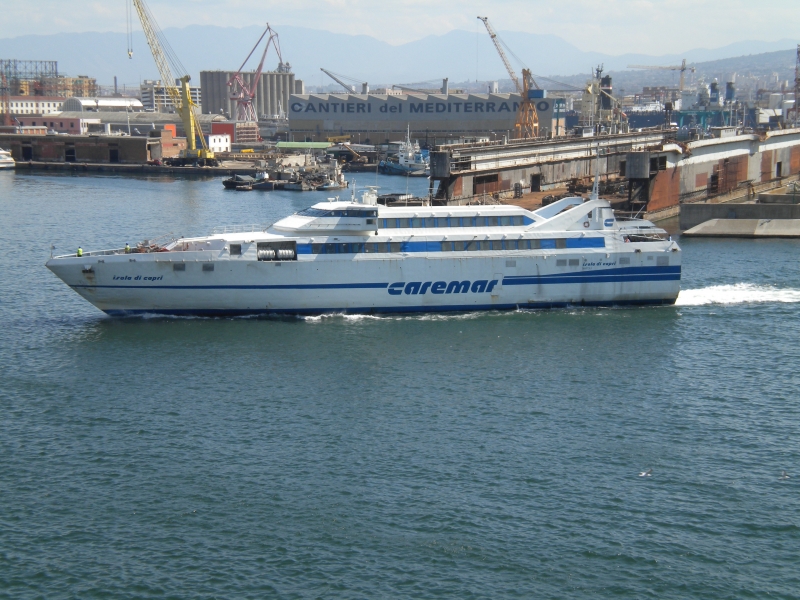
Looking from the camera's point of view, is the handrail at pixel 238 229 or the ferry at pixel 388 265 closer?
the ferry at pixel 388 265

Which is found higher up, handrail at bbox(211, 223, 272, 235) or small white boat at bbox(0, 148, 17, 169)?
small white boat at bbox(0, 148, 17, 169)

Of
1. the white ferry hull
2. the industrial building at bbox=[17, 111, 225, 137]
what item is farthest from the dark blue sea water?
the industrial building at bbox=[17, 111, 225, 137]

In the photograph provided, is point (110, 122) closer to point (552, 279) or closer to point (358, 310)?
point (358, 310)

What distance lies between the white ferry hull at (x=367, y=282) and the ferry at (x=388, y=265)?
4cm

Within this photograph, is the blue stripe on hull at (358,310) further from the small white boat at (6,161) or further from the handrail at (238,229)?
the small white boat at (6,161)

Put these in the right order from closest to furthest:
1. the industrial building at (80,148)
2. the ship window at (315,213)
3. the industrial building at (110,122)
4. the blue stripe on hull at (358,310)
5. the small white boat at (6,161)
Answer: the blue stripe on hull at (358,310), the ship window at (315,213), the small white boat at (6,161), the industrial building at (80,148), the industrial building at (110,122)

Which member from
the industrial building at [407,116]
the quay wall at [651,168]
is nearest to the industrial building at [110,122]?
the industrial building at [407,116]

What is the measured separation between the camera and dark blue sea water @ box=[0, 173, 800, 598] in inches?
795

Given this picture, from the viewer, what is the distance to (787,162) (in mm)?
96438

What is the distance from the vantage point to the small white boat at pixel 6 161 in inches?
4899

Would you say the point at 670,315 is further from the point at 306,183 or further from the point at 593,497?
the point at 306,183

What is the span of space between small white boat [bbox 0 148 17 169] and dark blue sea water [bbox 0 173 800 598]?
300 feet

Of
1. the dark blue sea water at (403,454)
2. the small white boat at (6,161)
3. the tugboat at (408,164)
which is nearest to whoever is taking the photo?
the dark blue sea water at (403,454)

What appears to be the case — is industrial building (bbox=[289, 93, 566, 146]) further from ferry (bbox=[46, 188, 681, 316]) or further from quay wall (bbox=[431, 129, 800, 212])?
ferry (bbox=[46, 188, 681, 316])
